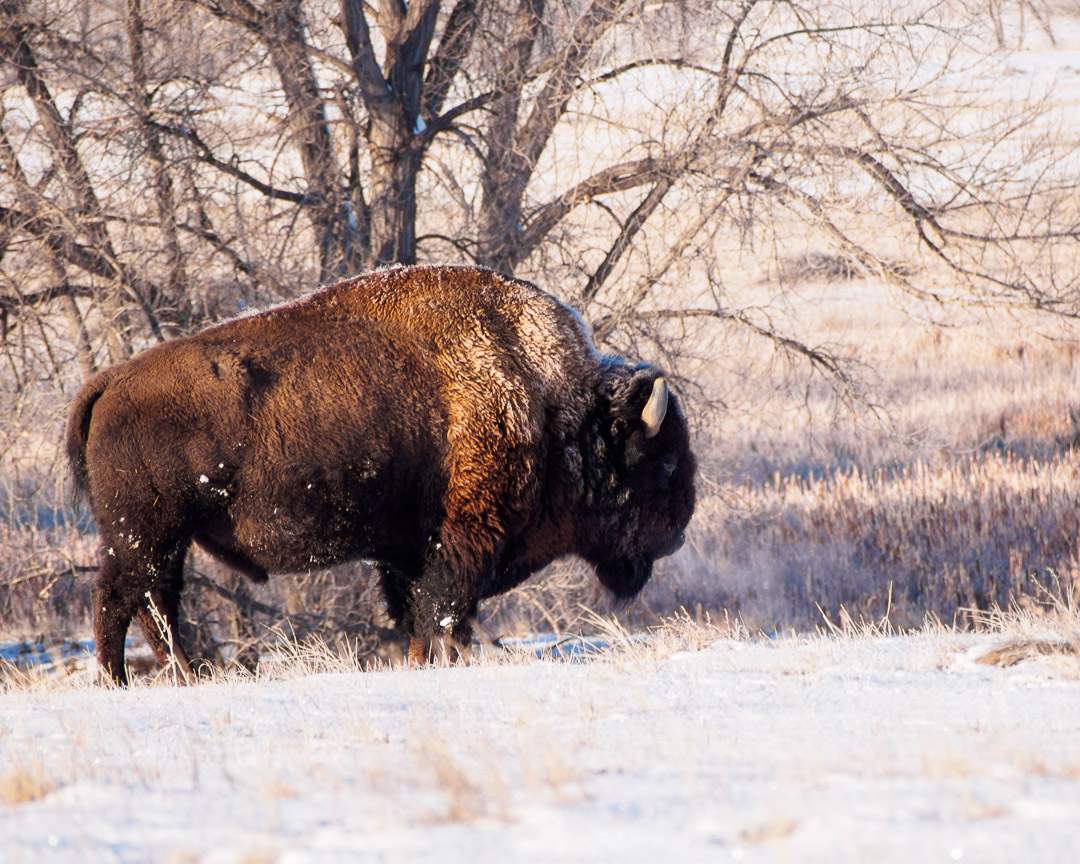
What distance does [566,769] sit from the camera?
2314mm

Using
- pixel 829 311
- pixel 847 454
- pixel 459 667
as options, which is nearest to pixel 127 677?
pixel 459 667

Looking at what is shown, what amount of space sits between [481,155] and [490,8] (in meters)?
1.23

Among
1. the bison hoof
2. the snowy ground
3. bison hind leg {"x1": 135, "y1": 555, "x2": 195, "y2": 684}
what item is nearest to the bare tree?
bison hind leg {"x1": 135, "y1": 555, "x2": 195, "y2": 684}

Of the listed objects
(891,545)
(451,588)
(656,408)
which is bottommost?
(891,545)

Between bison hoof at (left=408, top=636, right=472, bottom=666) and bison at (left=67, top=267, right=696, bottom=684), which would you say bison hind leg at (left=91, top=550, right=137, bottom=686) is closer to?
bison at (left=67, top=267, right=696, bottom=684)

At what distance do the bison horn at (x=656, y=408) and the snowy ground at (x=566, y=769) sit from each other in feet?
6.81

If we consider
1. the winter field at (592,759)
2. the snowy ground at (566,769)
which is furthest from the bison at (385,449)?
the snowy ground at (566,769)

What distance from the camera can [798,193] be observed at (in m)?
7.91

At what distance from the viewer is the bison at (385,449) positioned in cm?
496

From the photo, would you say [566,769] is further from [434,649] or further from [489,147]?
[489,147]

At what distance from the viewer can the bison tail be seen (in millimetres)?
5137

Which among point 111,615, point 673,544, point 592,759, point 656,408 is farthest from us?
point 673,544

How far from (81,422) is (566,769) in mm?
3735

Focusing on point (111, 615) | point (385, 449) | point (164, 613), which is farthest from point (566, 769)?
point (164, 613)
